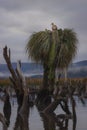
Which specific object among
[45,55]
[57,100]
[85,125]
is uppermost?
[45,55]

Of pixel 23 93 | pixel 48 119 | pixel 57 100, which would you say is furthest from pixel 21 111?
pixel 48 119

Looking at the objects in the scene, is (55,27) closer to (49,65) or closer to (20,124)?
(49,65)

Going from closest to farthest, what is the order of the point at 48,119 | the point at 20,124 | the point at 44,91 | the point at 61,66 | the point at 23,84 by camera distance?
the point at 23,84
the point at 20,124
the point at 48,119
the point at 44,91
the point at 61,66

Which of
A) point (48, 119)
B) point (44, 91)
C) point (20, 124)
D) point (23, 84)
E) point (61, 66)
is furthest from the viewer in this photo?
point (61, 66)

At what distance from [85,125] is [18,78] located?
18.9 feet

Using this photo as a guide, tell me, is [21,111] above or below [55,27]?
below

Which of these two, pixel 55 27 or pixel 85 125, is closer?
pixel 85 125

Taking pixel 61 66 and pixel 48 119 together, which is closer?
pixel 48 119

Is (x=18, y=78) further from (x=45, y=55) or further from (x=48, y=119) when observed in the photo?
(x=45, y=55)

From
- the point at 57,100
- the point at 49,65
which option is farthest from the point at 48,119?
the point at 49,65

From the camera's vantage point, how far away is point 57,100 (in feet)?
59.0

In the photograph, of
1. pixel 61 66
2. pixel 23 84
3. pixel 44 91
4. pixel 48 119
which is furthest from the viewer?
pixel 61 66

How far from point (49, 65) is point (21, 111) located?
7.82 metres

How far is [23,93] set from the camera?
1691 centimetres
